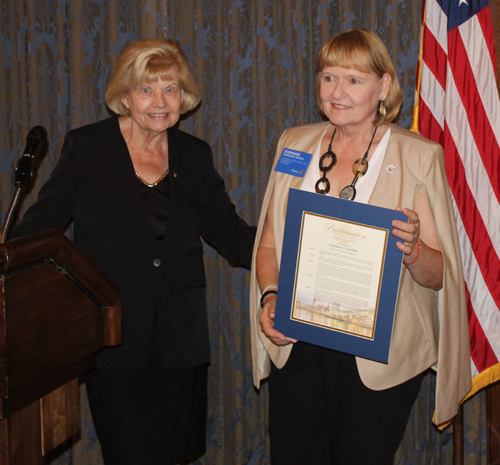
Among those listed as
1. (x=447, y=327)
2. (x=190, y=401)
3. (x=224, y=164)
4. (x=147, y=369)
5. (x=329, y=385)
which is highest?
(x=224, y=164)

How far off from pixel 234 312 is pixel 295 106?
1141mm

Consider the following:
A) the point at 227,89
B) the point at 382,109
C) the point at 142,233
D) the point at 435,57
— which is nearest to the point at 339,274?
the point at 382,109

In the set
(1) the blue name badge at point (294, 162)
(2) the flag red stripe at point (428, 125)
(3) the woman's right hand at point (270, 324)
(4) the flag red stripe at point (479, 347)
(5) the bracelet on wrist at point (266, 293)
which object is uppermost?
(2) the flag red stripe at point (428, 125)

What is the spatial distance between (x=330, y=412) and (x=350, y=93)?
42.0 inches

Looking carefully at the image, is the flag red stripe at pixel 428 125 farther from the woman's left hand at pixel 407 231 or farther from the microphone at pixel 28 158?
the microphone at pixel 28 158

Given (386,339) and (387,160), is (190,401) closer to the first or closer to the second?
(386,339)

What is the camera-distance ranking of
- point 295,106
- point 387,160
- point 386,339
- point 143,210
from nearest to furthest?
point 386,339
point 387,160
point 143,210
point 295,106

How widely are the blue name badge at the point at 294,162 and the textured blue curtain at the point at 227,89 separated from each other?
0.94 m

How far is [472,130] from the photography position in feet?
7.96

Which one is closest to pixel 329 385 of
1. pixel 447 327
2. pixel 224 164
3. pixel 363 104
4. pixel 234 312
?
pixel 447 327

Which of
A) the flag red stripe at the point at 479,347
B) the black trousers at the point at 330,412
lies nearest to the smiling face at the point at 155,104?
the black trousers at the point at 330,412

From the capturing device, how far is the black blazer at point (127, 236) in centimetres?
216

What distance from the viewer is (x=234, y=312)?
3.04 m

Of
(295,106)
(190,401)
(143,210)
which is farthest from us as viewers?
(295,106)
